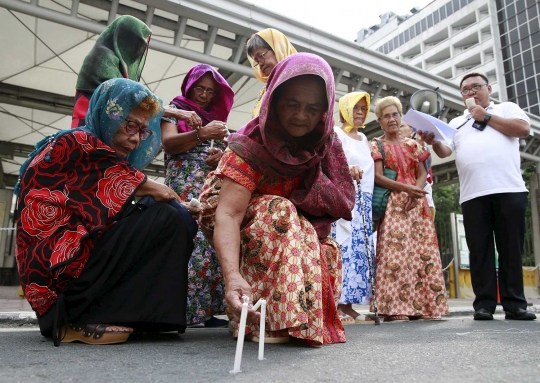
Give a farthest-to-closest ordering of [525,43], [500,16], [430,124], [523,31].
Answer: [500,16] < [523,31] < [525,43] < [430,124]

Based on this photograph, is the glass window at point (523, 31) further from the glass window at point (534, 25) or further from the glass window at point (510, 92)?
the glass window at point (510, 92)

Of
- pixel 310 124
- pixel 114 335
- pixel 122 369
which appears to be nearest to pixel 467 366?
Answer: pixel 122 369

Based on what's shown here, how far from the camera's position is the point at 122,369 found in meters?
1.28

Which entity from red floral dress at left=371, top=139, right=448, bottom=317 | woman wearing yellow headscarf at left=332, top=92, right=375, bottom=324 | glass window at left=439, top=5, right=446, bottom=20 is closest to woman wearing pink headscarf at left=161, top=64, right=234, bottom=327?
woman wearing yellow headscarf at left=332, top=92, right=375, bottom=324

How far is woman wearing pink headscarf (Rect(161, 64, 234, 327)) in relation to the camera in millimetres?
2557

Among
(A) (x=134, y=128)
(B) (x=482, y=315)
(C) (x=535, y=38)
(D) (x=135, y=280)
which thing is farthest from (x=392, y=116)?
(C) (x=535, y=38)

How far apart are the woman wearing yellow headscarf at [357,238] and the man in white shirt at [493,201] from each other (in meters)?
0.52

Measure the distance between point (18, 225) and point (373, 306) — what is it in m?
2.43

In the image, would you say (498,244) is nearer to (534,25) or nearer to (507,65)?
(534,25)

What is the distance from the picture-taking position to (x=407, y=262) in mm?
3561

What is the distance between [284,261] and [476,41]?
4775cm

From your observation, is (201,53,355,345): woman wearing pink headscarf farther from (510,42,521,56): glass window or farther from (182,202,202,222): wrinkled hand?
(510,42,521,56): glass window

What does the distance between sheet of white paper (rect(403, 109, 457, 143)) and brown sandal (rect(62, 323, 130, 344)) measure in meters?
2.53

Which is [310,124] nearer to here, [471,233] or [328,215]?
[328,215]
